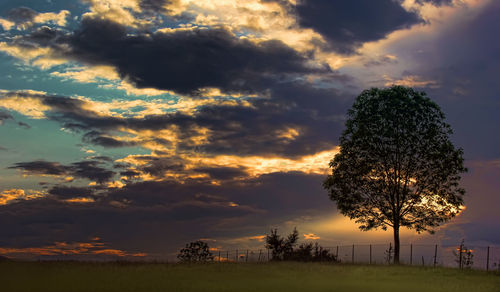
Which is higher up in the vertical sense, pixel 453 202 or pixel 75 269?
pixel 453 202

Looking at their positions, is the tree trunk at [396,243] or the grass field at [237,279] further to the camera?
the tree trunk at [396,243]

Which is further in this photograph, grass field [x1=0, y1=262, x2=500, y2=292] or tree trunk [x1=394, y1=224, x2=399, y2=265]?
tree trunk [x1=394, y1=224, x2=399, y2=265]

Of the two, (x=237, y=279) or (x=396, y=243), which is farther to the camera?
(x=396, y=243)

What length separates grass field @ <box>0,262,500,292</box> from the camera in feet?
127

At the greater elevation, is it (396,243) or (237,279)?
(396,243)

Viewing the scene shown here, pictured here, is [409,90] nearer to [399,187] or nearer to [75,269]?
[399,187]

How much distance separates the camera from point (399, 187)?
66.7m

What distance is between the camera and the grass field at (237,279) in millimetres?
38750

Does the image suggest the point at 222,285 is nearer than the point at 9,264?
Yes

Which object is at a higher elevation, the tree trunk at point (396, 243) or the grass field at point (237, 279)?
the tree trunk at point (396, 243)

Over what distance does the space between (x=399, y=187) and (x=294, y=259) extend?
20.6 metres

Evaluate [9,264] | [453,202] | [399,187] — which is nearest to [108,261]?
[9,264]

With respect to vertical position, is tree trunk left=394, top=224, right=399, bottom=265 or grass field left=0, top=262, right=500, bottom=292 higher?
tree trunk left=394, top=224, right=399, bottom=265

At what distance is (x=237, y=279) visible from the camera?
45.5 m
